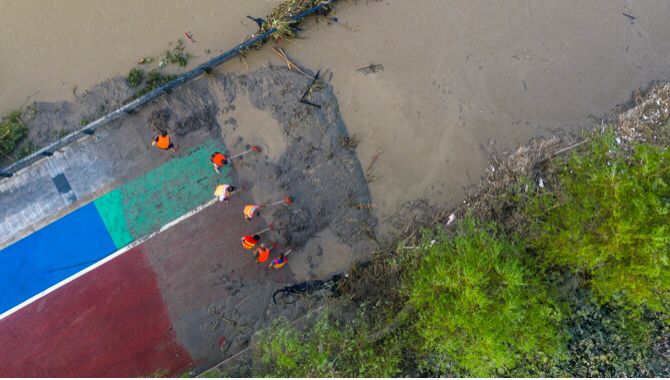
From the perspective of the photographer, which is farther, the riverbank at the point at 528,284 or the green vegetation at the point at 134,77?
the green vegetation at the point at 134,77

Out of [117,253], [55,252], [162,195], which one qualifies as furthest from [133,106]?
[55,252]

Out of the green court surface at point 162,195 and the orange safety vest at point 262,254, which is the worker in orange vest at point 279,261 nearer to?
the orange safety vest at point 262,254

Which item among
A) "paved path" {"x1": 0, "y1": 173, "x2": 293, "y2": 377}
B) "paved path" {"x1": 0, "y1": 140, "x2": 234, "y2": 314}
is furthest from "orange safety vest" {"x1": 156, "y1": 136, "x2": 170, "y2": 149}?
"paved path" {"x1": 0, "y1": 173, "x2": 293, "y2": 377}

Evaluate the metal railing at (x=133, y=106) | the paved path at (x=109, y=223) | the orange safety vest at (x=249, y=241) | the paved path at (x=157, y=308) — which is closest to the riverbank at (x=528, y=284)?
the paved path at (x=157, y=308)

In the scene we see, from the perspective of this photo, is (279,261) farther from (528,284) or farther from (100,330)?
(528,284)

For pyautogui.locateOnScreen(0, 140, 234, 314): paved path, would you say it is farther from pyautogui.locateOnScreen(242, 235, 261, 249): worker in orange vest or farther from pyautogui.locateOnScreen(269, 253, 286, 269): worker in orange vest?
pyautogui.locateOnScreen(269, 253, 286, 269): worker in orange vest

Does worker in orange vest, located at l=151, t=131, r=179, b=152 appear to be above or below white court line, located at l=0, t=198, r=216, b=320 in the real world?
above
